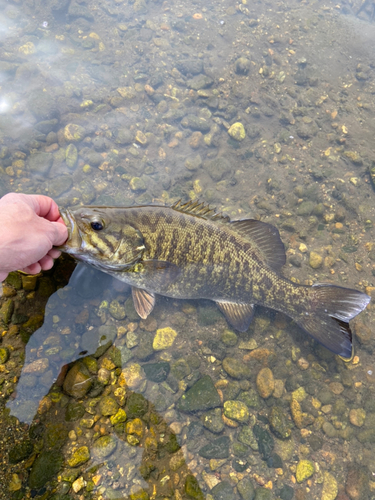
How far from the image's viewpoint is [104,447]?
3309 mm

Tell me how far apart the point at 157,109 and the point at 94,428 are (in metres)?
6.89

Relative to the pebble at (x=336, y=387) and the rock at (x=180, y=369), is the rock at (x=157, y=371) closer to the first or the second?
the rock at (x=180, y=369)

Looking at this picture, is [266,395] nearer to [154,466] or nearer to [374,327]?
[154,466]

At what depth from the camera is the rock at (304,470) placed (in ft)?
12.4

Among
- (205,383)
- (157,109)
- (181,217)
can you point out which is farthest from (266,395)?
(157,109)

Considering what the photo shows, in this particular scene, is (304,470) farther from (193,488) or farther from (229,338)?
(229,338)

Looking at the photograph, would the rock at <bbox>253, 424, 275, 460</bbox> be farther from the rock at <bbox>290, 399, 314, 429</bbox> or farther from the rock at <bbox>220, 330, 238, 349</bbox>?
the rock at <bbox>220, 330, 238, 349</bbox>

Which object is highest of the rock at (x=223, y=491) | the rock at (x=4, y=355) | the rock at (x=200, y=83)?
the rock at (x=200, y=83)

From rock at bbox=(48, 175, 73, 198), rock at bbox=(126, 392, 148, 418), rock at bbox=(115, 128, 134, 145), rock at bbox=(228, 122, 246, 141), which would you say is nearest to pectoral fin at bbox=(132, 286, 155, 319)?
rock at bbox=(126, 392, 148, 418)

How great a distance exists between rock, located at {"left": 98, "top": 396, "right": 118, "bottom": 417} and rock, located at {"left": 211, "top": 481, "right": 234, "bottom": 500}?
5.04 feet

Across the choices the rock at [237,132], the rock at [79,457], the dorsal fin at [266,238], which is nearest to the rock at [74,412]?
the rock at [79,457]

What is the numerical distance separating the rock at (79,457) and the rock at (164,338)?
1.49 metres

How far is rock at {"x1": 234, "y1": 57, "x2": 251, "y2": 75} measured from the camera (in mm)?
7977

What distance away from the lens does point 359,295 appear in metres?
4.05
